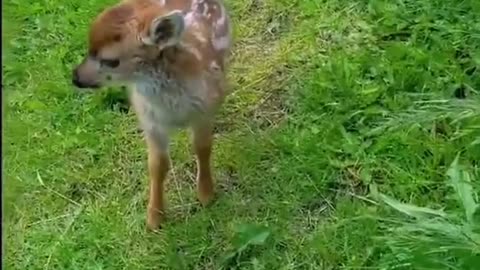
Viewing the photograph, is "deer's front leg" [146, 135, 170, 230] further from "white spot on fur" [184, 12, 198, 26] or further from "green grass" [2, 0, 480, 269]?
"white spot on fur" [184, 12, 198, 26]

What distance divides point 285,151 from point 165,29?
871mm

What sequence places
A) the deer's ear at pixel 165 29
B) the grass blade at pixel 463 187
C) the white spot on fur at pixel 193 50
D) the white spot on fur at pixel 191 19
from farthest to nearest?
the white spot on fur at pixel 191 19
the white spot on fur at pixel 193 50
the deer's ear at pixel 165 29
the grass blade at pixel 463 187

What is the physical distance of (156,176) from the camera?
3.52 m

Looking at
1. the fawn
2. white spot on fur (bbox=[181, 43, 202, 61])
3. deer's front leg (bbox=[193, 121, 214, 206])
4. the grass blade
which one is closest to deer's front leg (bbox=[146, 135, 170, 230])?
the fawn

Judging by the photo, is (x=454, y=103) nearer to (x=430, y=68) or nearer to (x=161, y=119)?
(x=430, y=68)

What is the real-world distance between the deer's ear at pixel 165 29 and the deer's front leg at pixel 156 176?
428 mm

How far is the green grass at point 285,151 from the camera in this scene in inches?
132

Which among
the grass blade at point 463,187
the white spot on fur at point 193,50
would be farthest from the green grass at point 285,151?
the white spot on fur at point 193,50

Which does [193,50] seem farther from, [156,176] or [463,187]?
[463,187]

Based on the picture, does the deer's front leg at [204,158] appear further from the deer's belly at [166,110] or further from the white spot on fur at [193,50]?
the white spot on fur at [193,50]

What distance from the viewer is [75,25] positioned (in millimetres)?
4652

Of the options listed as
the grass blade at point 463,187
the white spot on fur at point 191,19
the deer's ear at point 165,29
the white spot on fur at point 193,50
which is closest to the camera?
the grass blade at point 463,187

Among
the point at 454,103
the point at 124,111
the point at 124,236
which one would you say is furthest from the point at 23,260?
the point at 454,103

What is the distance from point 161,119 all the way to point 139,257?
0.51 metres
